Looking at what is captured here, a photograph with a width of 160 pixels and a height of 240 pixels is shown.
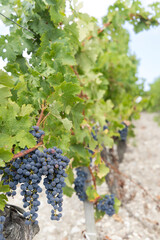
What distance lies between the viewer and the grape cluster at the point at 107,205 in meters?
2.32

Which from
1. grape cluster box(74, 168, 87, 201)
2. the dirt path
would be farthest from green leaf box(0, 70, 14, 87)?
the dirt path

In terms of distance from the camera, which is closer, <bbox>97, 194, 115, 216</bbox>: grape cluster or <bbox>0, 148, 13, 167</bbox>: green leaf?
<bbox>0, 148, 13, 167</bbox>: green leaf

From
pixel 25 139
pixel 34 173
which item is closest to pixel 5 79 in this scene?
pixel 25 139

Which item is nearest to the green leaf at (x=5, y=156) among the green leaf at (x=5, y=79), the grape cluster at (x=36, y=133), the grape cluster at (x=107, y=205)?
the grape cluster at (x=36, y=133)

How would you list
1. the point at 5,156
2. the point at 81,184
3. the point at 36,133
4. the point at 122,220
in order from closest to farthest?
the point at 5,156 < the point at 36,133 < the point at 81,184 < the point at 122,220

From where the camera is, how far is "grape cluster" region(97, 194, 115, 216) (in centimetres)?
232

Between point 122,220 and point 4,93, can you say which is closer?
point 4,93

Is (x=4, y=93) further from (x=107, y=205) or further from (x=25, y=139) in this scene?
(x=107, y=205)

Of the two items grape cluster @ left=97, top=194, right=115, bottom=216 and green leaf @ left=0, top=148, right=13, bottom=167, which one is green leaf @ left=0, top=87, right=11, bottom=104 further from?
grape cluster @ left=97, top=194, right=115, bottom=216

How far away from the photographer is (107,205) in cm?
232

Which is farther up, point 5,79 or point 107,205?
point 5,79

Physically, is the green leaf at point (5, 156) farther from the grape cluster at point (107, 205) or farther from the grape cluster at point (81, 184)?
the grape cluster at point (107, 205)

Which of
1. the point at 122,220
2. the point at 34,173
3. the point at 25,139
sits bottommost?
the point at 34,173

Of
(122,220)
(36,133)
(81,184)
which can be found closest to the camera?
(36,133)
